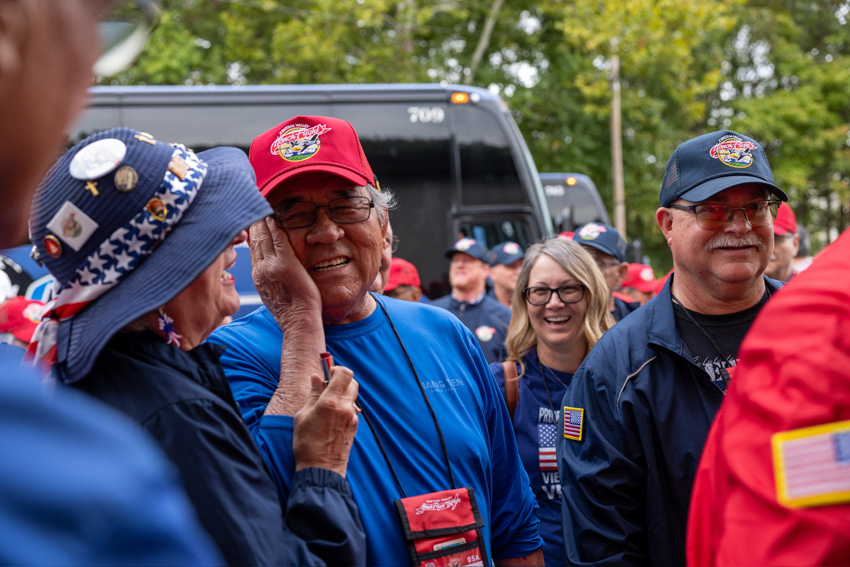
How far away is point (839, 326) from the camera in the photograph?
1.11 metres

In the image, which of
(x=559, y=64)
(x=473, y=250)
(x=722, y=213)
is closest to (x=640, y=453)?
(x=722, y=213)

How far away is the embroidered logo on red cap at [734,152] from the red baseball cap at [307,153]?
4.48 ft

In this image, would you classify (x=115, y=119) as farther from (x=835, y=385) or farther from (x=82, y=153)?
(x=835, y=385)

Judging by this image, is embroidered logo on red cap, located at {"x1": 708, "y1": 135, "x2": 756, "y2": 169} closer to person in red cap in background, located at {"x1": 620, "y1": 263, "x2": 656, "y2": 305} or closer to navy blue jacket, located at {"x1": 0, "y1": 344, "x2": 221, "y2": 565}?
navy blue jacket, located at {"x1": 0, "y1": 344, "x2": 221, "y2": 565}

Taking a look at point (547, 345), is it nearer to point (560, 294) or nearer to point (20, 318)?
point (560, 294)

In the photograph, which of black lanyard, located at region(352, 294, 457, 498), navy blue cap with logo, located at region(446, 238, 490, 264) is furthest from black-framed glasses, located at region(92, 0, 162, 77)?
navy blue cap with logo, located at region(446, 238, 490, 264)

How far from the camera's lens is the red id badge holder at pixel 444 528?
1.95 meters

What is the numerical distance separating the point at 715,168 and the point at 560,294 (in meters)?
1.40

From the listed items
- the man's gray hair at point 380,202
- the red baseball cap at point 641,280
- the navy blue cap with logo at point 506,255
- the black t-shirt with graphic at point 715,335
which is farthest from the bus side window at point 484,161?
the man's gray hair at point 380,202

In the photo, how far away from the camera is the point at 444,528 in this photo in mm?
1993

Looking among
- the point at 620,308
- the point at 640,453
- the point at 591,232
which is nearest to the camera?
the point at 640,453

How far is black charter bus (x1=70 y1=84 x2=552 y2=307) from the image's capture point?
29.6 ft

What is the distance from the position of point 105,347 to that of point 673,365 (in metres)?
1.89

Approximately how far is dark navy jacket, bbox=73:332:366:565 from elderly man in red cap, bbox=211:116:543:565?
304 mm
